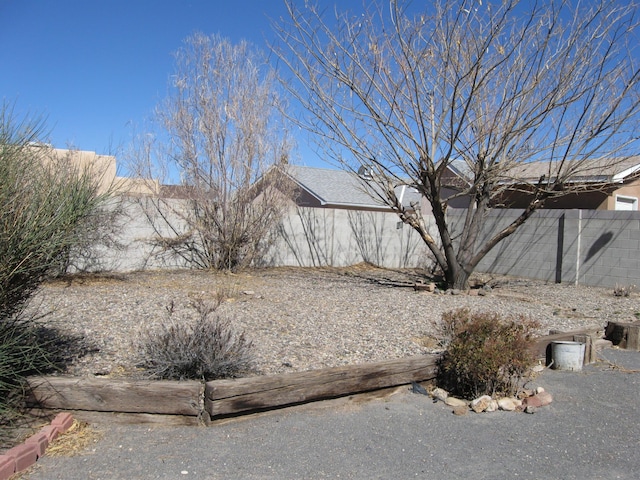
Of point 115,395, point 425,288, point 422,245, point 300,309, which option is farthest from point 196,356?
point 422,245

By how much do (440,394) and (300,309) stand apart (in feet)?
12.6

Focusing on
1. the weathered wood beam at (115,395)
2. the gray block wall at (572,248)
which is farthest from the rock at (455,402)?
the gray block wall at (572,248)

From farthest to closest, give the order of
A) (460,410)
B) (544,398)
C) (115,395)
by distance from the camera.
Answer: (544,398), (460,410), (115,395)

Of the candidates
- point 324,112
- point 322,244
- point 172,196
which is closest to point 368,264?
point 322,244

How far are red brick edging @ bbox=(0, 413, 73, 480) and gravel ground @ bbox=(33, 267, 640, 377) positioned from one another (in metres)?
0.80

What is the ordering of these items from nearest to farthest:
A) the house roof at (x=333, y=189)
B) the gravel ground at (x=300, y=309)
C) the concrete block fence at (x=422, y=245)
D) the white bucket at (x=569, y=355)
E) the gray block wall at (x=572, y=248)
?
the gravel ground at (x=300, y=309) < the white bucket at (x=569, y=355) < the concrete block fence at (x=422, y=245) < the gray block wall at (x=572, y=248) < the house roof at (x=333, y=189)

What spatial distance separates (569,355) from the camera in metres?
7.10

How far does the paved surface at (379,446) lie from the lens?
13.5 ft

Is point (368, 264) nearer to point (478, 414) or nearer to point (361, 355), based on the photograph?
point (361, 355)

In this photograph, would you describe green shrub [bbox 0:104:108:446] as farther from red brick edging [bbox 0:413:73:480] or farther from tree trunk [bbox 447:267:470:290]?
tree trunk [bbox 447:267:470:290]

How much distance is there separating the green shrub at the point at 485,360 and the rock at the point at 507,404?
15 centimetres

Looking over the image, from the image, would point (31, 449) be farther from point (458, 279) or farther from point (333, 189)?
point (333, 189)

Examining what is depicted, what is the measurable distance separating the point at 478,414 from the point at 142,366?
10.4ft

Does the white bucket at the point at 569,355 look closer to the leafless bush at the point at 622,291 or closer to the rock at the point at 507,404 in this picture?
the rock at the point at 507,404
